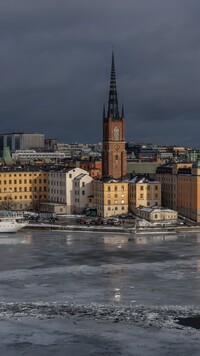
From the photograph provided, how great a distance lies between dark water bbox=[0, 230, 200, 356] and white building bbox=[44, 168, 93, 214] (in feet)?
46.7

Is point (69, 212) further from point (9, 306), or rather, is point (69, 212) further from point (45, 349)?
point (45, 349)

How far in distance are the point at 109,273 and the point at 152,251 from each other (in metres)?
8.25

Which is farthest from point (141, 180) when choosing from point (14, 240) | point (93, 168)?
point (14, 240)

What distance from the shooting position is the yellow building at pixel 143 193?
6075 cm

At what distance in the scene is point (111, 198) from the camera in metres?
60.5

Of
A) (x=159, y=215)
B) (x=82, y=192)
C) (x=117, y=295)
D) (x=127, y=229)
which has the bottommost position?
(x=117, y=295)

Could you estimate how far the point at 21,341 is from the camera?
2178 cm

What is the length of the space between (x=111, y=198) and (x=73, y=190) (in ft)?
18.4

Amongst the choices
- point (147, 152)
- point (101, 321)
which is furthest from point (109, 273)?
point (147, 152)

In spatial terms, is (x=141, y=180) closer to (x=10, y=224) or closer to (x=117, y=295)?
(x=10, y=224)

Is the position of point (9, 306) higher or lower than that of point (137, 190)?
lower

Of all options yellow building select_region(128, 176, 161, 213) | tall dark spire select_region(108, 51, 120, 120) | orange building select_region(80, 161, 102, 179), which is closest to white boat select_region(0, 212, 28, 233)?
yellow building select_region(128, 176, 161, 213)

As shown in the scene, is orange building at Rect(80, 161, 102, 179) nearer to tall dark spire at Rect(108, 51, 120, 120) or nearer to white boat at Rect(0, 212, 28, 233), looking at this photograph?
tall dark spire at Rect(108, 51, 120, 120)

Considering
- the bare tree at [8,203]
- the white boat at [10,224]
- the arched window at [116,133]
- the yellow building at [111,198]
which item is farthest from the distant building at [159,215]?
the bare tree at [8,203]
